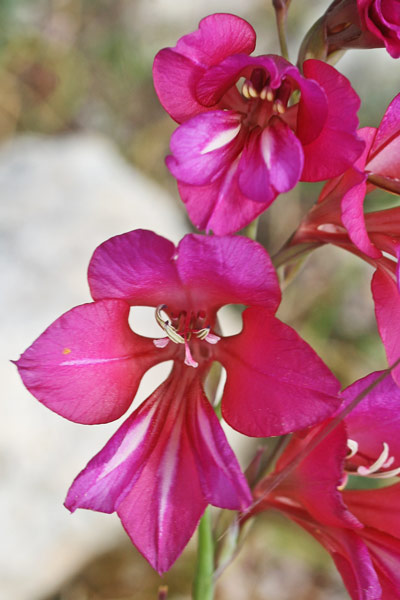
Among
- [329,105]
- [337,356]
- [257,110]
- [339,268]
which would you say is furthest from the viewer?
[339,268]

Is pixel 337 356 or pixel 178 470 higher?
pixel 178 470

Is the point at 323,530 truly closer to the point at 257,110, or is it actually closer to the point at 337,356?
the point at 257,110

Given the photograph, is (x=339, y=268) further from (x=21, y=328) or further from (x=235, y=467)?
(x=235, y=467)

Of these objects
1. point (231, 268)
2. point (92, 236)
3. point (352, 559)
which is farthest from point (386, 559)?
point (92, 236)

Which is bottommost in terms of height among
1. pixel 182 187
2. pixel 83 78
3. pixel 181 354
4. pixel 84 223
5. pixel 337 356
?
pixel 337 356

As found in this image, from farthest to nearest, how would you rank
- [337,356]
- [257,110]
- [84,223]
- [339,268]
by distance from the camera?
[339,268] → [337,356] → [84,223] → [257,110]

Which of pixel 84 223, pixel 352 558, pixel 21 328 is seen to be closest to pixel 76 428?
pixel 21 328

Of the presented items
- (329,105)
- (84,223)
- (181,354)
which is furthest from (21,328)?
(329,105)

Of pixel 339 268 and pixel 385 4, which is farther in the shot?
pixel 339 268

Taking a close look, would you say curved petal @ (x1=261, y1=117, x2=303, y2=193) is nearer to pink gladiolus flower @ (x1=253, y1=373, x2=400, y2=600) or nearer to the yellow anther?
the yellow anther
